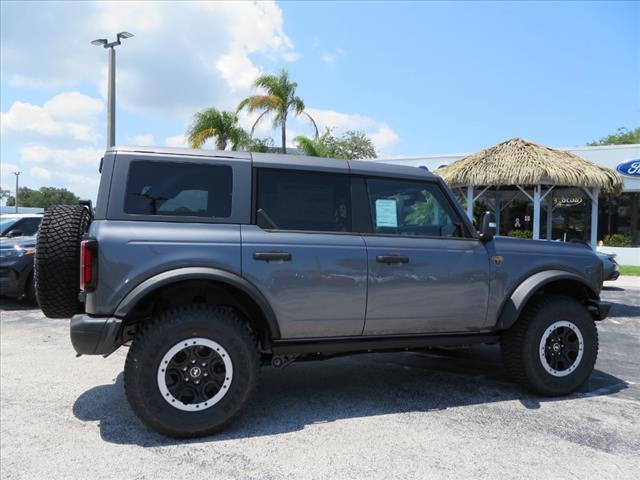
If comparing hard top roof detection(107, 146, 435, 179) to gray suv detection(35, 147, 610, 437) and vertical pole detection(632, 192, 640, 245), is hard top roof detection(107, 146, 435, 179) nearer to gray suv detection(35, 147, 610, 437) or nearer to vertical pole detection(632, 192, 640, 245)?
gray suv detection(35, 147, 610, 437)

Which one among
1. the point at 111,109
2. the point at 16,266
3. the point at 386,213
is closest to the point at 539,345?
the point at 386,213

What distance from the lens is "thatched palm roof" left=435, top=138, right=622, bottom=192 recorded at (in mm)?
A: 11578

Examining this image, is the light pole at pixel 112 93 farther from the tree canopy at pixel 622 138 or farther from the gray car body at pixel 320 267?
→ the tree canopy at pixel 622 138

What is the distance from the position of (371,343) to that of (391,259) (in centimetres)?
68

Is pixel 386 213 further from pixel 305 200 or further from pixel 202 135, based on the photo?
pixel 202 135

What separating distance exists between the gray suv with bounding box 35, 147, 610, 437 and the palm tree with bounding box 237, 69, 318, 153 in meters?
16.3

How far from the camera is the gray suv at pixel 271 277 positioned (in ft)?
11.5

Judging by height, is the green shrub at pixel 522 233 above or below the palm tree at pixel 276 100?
below

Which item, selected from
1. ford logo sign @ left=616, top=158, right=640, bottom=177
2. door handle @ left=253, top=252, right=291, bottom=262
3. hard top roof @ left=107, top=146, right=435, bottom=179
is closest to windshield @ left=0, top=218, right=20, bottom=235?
hard top roof @ left=107, top=146, right=435, bottom=179

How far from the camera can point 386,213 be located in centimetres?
426

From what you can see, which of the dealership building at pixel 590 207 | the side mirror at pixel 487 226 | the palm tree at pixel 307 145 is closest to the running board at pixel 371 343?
the side mirror at pixel 487 226

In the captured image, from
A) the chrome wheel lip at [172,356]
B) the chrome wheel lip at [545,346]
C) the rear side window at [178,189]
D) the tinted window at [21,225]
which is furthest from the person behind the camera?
the tinted window at [21,225]

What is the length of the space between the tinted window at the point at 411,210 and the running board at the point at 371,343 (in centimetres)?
86

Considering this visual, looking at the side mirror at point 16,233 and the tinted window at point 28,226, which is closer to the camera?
the side mirror at point 16,233
